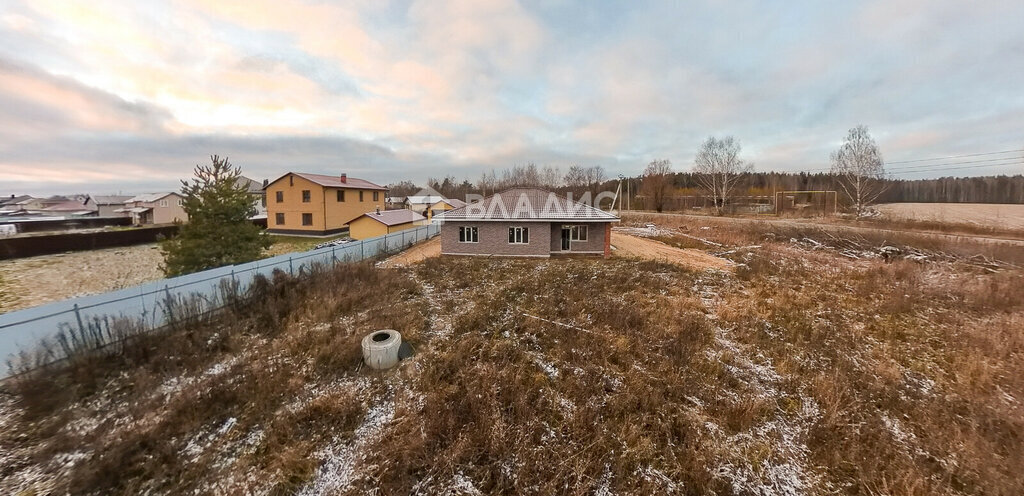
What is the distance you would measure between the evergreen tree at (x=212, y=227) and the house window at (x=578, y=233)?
16014mm

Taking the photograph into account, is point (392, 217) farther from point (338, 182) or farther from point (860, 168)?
point (860, 168)

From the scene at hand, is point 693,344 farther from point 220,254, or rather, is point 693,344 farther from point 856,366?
point 220,254

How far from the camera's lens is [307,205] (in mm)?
31859

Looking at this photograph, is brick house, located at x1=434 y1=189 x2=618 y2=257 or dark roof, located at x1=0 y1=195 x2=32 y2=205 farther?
dark roof, located at x1=0 y1=195 x2=32 y2=205

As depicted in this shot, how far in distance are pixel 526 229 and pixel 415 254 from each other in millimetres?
7673

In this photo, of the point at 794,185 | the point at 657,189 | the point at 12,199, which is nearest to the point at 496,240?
the point at 657,189

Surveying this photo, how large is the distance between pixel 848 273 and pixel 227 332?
77.9ft

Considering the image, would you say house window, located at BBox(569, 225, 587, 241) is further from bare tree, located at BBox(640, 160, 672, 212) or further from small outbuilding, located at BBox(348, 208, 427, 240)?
bare tree, located at BBox(640, 160, 672, 212)

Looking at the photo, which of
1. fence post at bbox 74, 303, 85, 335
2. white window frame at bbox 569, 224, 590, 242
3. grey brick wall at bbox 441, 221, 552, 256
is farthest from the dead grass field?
white window frame at bbox 569, 224, 590, 242

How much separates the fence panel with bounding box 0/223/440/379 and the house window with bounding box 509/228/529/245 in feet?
35.0

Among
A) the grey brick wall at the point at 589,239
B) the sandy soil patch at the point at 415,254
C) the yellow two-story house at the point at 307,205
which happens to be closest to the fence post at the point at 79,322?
the sandy soil patch at the point at 415,254

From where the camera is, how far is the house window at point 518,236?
20094mm

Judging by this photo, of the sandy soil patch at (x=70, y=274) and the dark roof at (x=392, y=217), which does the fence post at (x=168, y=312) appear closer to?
the sandy soil patch at (x=70, y=274)

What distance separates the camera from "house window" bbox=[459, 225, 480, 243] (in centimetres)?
2055
